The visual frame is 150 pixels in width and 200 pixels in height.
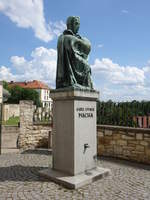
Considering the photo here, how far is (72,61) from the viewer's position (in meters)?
5.26

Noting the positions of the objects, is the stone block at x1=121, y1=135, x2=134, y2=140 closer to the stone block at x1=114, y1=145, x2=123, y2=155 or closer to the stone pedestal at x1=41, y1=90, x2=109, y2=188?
the stone block at x1=114, y1=145, x2=123, y2=155

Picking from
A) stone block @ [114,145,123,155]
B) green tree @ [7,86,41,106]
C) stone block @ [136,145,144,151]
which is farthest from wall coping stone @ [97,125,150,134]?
green tree @ [7,86,41,106]

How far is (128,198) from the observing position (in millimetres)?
4062

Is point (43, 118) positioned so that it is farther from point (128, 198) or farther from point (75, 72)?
point (128, 198)

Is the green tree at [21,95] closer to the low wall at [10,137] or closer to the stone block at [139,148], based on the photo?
the low wall at [10,137]

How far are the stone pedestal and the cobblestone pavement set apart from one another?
254 mm

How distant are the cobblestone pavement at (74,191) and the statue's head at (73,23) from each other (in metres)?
3.65

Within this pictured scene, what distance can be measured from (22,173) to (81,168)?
1.62 metres

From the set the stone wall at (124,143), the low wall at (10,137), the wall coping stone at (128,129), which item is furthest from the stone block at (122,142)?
the low wall at (10,137)

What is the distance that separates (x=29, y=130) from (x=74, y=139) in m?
5.20

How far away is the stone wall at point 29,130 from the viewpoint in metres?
9.52

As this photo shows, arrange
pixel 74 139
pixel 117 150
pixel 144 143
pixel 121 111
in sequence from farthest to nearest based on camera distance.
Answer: pixel 121 111 → pixel 117 150 → pixel 144 143 → pixel 74 139

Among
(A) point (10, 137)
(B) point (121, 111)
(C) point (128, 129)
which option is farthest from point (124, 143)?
(A) point (10, 137)

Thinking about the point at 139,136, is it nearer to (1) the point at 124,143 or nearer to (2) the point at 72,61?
(1) the point at 124,143
